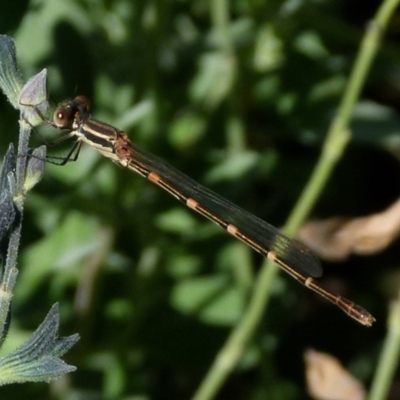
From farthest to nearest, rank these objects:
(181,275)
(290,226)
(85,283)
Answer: (181,275) < (85,283) < (290,226)

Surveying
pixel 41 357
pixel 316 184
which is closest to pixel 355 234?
pixel 316 184

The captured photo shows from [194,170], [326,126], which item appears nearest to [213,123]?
[194,170]

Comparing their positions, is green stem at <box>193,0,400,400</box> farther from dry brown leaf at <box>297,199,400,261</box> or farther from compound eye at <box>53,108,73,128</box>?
compound eye at <box>53,108,73,128</box>

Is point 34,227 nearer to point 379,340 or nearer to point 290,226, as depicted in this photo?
point 290,226

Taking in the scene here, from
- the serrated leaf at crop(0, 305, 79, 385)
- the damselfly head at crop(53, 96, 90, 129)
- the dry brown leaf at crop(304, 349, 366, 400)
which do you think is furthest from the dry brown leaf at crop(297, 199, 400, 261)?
the serrated leaf at crop(0, 305, 79, 385)

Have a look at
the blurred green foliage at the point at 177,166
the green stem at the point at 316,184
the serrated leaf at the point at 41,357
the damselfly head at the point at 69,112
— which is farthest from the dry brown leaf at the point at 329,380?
the serrated leaf at the point at 41,357

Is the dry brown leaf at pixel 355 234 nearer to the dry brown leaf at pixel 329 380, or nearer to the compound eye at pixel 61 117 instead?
the dry brown leaf at pixel 329 380

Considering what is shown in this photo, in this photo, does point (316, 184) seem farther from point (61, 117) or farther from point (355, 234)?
point (61, 117)
